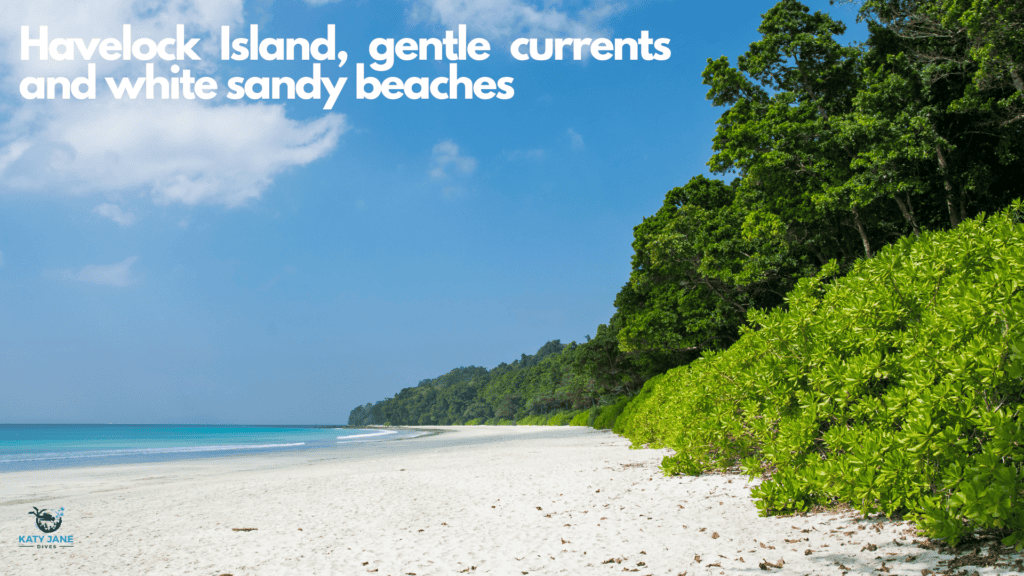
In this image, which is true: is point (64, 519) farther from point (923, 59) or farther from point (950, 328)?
point (923, 59)

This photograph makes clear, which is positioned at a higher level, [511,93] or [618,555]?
[511,93]

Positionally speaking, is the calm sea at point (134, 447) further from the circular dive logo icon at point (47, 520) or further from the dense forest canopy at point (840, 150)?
the dense forest canopy at point (840, 150)

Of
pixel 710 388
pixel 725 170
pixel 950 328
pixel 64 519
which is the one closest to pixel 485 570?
pixel 950 328

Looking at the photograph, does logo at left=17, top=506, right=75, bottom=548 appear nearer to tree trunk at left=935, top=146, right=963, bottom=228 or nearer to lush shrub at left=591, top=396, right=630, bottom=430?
tree trunk at left=935, top=146, right=963, bottom=228

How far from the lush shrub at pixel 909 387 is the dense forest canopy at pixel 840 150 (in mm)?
9769

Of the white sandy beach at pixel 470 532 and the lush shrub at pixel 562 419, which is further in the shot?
the lush shrub at pixel 562 419

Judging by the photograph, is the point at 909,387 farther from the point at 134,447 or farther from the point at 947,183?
the point at 134,447

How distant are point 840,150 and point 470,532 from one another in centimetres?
1738

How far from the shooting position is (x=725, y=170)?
2150 centimetres

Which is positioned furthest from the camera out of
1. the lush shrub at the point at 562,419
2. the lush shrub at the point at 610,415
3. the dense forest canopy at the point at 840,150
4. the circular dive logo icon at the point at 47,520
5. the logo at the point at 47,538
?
the lush shrub at the point at 562,419

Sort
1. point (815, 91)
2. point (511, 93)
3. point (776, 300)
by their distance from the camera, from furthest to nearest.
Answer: point (776, 300) < point (815, 91) < point (511, 93)

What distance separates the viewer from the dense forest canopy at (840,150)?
15.8 meters

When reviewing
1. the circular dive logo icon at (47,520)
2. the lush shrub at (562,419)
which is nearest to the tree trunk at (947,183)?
the circular dive logo icon at (47,520)

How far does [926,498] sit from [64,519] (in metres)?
A: 10.8
